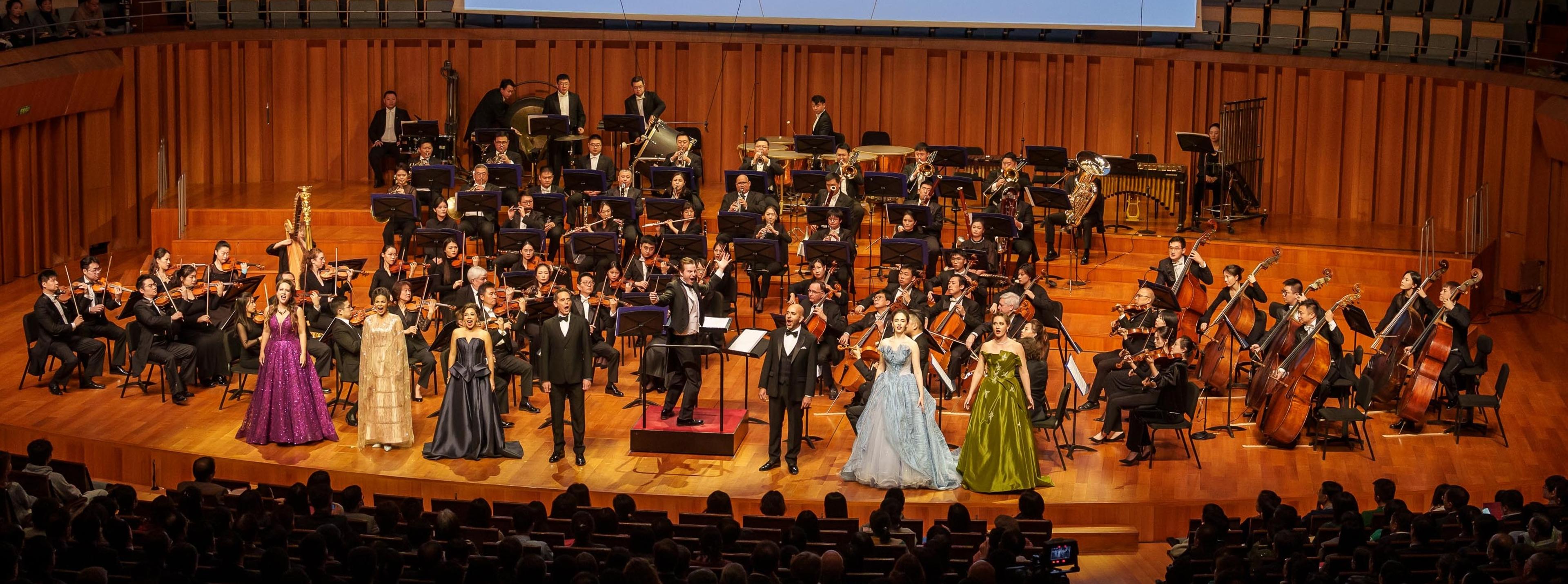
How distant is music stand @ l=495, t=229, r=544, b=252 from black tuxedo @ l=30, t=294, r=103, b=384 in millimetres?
2848

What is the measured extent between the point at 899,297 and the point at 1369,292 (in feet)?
13.7

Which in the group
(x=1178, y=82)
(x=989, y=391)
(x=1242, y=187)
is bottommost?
(x=989, y=391)

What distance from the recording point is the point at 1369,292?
13.1 metres

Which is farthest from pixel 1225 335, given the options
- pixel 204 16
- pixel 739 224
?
pixel 204 16

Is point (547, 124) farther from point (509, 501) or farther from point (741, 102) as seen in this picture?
point (509, 501)

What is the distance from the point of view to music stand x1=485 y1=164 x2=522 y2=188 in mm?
13531

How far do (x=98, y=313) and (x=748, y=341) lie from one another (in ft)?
15.4

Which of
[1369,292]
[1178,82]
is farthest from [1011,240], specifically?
[1178,82]

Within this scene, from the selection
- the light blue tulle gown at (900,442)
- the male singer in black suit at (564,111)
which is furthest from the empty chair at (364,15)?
the light blue tulle gown at (900,442)

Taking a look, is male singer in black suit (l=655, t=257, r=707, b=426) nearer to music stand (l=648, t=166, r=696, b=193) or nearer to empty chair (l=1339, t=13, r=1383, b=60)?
music stand (l=648, t=166, r=696, b=193)

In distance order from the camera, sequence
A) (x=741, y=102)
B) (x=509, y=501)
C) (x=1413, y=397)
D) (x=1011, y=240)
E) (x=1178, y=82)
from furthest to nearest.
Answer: (x=741, y=102)
(x=1178, y=82)
(x=1011, y=240)
(x=1413, y=397)
(x=509, y=501)

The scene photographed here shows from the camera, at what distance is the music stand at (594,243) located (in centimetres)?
1216

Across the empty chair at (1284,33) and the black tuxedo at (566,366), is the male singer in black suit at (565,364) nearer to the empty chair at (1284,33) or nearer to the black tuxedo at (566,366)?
the black tuxedo at (566,366)

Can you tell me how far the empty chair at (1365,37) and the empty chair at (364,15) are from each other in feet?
30.6
